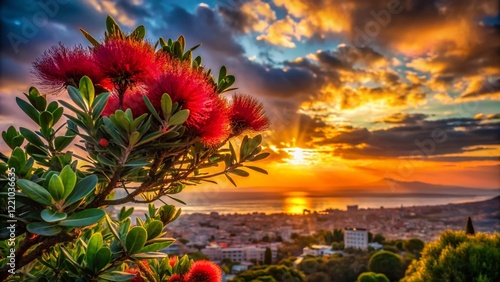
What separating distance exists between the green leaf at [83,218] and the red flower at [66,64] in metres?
0.20

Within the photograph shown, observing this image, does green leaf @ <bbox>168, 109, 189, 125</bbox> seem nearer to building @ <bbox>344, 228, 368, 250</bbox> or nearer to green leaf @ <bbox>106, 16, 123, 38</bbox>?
green leaf @ <bbox>106, 16, 123, 38</bbox>

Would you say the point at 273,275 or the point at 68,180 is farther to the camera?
the point at 273,275

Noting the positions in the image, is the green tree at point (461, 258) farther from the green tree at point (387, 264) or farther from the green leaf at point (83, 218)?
the green tree at point (387, 264)

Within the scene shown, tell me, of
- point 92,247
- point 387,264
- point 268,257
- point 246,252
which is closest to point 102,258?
point 92,247

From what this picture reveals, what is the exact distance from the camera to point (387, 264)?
626cm

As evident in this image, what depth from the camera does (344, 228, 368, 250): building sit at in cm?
738

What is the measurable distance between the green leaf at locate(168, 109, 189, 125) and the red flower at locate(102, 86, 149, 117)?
0.18ft

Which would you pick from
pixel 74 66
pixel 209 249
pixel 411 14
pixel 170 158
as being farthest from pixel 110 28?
pixel 209 249

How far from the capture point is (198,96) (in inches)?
21.0

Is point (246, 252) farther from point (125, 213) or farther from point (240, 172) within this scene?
point (240, 172)

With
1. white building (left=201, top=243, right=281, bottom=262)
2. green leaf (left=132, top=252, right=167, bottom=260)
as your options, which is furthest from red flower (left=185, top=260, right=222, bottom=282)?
white building (left=201, top=243, right=281, bottom=262)

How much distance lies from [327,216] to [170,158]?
704 cm

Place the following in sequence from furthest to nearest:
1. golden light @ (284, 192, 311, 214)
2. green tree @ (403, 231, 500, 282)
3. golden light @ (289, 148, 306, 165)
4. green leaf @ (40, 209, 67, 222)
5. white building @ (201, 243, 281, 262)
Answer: white building @ (201, 243, 281, 262) < golden light @ (284, 192, 311, 214) < green tree @ (403, 231, 500, 282) < golden light @ (289, 148, 306, 165) < green leaf @ (40, 209, 67, 222)

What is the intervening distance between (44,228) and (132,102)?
193 mm
